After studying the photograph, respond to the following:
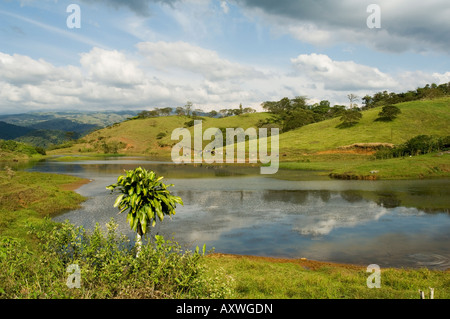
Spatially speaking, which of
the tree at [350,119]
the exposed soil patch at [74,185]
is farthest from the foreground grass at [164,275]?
the tree at [350,119]

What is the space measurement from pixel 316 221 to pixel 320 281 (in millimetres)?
16055

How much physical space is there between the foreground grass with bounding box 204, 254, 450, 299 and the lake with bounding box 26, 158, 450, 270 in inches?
121

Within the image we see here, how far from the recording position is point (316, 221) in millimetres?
31531

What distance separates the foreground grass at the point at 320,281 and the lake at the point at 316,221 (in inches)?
121

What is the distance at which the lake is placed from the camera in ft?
76.2

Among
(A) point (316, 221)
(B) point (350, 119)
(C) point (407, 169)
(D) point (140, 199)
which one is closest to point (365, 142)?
(B) point (350, 119)

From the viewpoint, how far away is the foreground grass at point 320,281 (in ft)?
46.8

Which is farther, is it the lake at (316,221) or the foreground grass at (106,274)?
the lake at (316,221)

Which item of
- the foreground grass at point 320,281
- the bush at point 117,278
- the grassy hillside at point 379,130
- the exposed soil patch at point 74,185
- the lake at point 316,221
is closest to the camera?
the bush at point 117,278

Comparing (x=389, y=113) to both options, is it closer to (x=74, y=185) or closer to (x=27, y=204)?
(x=74, y=185)

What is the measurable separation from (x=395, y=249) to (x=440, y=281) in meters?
7.35

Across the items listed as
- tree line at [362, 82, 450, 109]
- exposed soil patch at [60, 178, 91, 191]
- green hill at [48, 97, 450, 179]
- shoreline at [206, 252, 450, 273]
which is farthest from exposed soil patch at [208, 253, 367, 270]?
tree line at [362, 82, 450, 109]

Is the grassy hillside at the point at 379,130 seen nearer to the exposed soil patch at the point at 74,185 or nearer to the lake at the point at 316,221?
the lake at the point at 316,221
